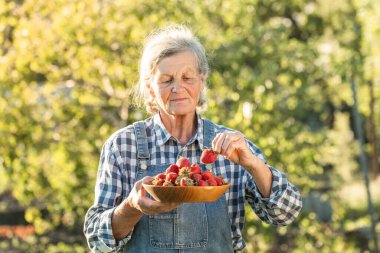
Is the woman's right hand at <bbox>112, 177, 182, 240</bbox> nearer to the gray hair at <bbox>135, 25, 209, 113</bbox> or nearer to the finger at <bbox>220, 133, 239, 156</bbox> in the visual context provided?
the finger at <bbox>220, 133, 239, 156</bbox>

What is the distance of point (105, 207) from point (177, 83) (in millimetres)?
468

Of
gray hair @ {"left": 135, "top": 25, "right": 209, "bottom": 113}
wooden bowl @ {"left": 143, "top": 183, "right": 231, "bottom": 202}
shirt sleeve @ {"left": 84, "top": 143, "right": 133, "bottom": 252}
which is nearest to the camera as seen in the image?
wooden bowl @ {"left": 143, "top": 183, "right": 231, "bottom": 202}

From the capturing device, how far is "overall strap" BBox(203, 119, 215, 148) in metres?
2.51

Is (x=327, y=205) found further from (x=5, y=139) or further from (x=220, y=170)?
(x=220, y=170)

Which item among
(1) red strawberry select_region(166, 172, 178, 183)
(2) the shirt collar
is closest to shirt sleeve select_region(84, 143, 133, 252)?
(2) the shirt collar

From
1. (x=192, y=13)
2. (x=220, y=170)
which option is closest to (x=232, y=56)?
(x=192, y=13)

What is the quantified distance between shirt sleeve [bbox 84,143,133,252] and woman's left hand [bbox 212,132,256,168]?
0.38 meters

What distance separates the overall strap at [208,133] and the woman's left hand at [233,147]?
0.27 metres

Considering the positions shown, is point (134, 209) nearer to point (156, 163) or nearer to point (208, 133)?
point (156, 163)

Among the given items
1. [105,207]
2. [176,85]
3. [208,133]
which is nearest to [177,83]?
[176,85]

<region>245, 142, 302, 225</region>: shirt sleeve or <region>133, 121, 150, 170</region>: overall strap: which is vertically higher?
<region>133, 121, 150, 170</region>: overall strap

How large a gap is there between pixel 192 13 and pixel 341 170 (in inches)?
428

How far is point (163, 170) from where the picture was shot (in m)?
2.46

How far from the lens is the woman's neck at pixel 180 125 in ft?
8.27
